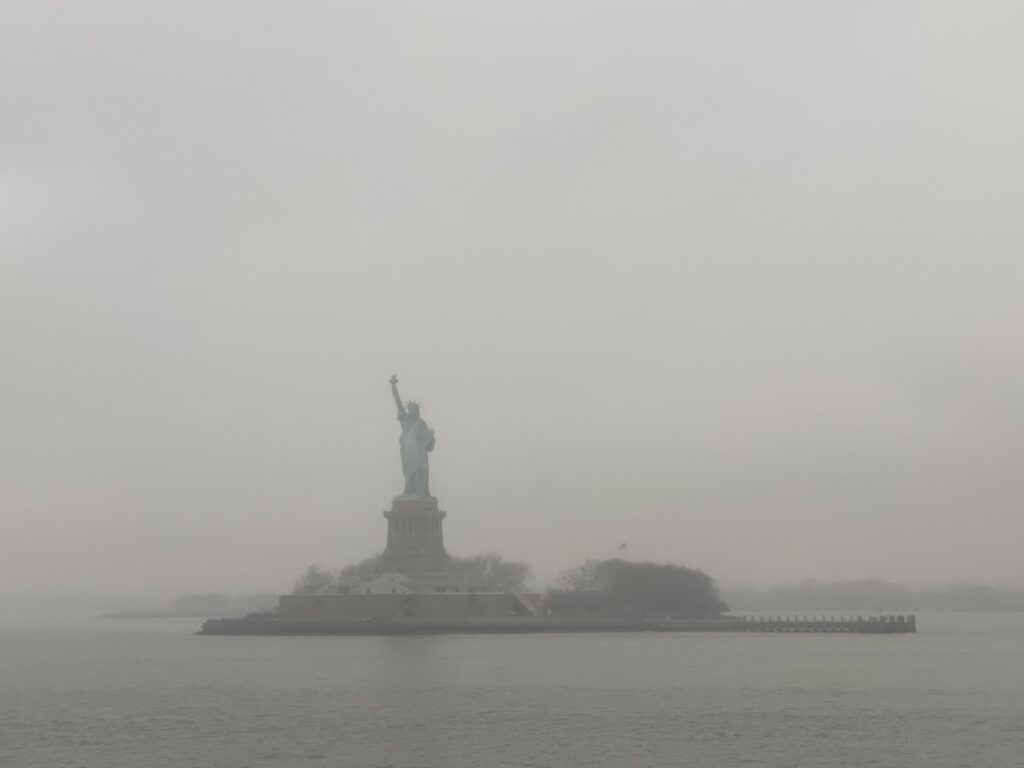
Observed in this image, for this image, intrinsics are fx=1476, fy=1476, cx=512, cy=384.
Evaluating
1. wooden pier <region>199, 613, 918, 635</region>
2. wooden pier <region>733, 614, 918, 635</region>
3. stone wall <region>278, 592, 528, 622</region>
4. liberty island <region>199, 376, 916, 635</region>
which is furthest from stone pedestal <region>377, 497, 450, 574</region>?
wooden pier <region>733, 614, 918, 635</region>

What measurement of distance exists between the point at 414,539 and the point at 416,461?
4082mm

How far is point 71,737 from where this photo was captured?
31.2 m

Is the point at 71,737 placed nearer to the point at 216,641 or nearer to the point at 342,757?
the point at 342,757

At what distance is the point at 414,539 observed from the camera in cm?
7538

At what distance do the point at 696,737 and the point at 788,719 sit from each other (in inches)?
151

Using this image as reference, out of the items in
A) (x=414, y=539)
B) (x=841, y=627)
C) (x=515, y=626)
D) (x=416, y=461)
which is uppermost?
(x=416, y=461)

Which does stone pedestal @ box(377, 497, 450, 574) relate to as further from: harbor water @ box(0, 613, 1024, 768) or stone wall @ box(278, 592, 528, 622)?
harbor water @ box(0, 613, 1024, 768)

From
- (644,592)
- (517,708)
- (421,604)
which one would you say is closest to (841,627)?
(644,592)

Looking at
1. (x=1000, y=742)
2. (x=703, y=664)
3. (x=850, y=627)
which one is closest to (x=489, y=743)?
(x=1000, y=742)

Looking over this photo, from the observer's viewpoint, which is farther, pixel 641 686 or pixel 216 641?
pixel 216 641

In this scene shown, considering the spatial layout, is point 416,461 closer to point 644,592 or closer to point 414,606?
point 414,606

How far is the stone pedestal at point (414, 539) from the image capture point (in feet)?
245

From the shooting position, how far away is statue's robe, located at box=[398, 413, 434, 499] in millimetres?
76562

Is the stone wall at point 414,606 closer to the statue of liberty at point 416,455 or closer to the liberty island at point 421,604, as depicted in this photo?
the liberty island at point 421,604
